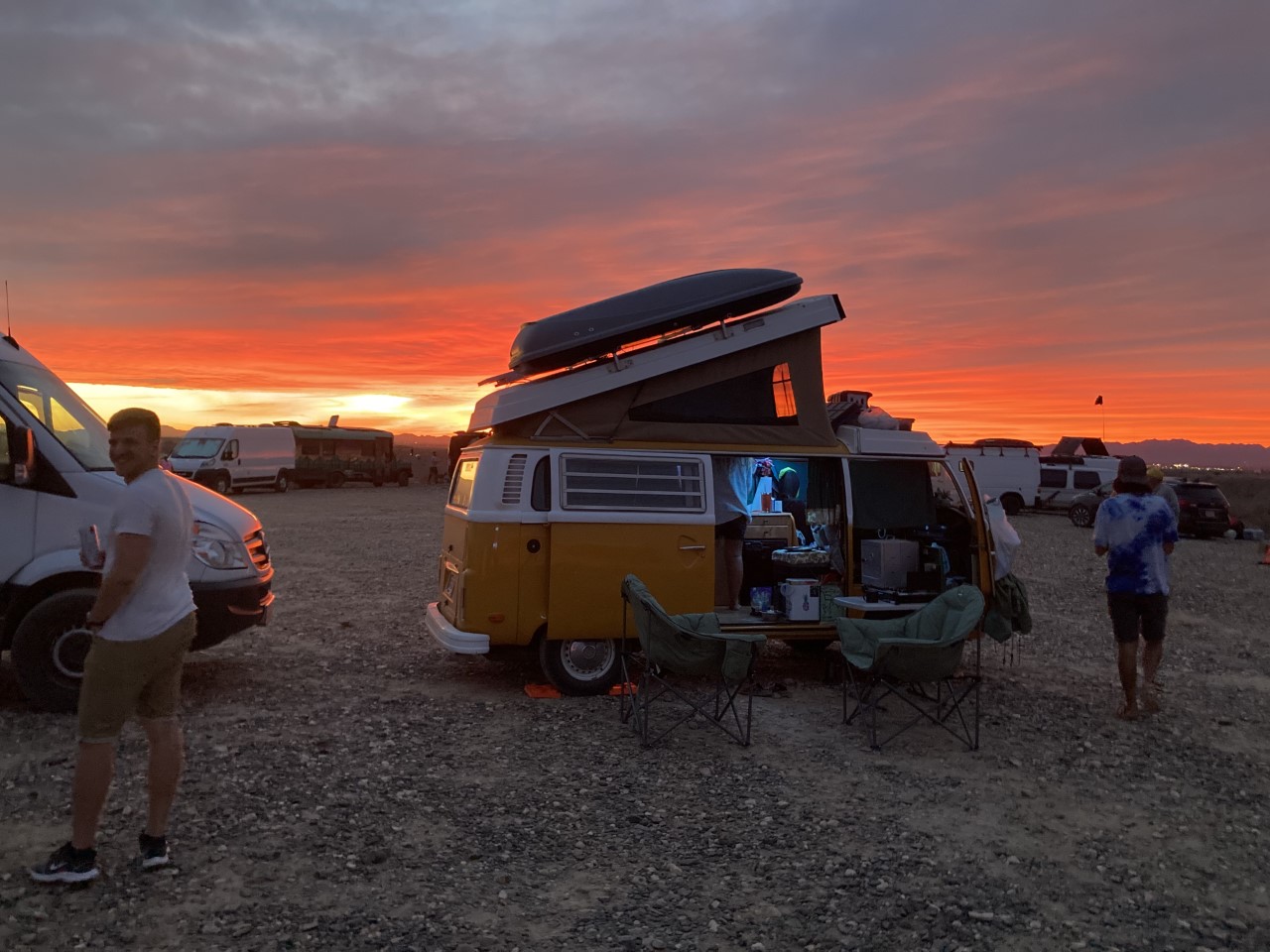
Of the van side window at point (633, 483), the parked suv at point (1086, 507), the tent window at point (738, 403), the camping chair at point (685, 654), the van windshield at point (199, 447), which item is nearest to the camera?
the camping chair at point (685, 654)

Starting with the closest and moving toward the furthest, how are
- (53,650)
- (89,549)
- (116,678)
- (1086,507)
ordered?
(116,678) < (89,549) < (53,650) < (1086,507)

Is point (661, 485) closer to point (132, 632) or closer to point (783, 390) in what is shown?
point (783, 390)

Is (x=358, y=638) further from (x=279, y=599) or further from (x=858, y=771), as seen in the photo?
(x=858, y=771)

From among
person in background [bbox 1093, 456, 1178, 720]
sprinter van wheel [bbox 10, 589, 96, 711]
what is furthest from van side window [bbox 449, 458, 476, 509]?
person in background [bbox 1093, 456, 1178, 720]

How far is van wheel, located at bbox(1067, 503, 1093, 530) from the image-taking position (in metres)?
A: 26.4

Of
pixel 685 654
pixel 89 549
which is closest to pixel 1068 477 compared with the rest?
pixel 685 654

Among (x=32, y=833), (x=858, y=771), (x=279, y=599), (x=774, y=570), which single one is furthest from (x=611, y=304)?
(x=279, y=599)

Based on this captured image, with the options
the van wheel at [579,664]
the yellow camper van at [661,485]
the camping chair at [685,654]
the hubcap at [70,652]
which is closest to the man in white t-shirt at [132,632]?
the hubcap at [70,652]

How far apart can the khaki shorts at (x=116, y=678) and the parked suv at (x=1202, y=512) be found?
25.7 m

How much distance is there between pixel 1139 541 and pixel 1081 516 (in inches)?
843

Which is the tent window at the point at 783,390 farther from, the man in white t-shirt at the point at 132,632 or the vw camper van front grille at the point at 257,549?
the man in white t-shirt at the point at 132,632

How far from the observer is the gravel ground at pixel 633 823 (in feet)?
13.0

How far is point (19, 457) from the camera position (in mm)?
6387

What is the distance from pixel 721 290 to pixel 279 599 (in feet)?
24.3
